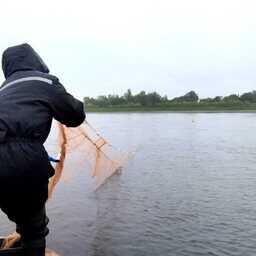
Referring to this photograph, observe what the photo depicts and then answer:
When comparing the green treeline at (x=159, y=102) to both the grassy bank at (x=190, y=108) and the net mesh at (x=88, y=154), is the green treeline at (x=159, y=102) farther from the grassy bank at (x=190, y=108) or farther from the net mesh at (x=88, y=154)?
the net mesh at (x=88, y=154)

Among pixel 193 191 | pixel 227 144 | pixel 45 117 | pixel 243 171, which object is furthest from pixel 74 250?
pixel 227 144

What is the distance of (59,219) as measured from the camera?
473 inches

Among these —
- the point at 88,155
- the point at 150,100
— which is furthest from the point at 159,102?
the point at 88,155

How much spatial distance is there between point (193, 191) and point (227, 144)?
1895cm

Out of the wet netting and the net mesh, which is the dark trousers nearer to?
the wet netting

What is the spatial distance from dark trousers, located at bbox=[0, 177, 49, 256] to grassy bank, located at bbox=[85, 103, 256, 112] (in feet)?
446

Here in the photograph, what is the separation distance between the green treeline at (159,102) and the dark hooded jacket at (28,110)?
146 metres

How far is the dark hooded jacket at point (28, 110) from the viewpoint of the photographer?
4.33 m

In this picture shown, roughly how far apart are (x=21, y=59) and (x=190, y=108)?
146 metres

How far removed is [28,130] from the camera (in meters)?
4.41

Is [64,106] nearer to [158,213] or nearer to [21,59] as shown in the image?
[21,59]

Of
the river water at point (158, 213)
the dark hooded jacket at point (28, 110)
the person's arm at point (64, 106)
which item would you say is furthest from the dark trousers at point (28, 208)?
the river water at point (158, 213)

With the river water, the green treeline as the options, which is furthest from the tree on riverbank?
the river water

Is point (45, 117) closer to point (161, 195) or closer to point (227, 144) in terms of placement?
point (161, 195)
